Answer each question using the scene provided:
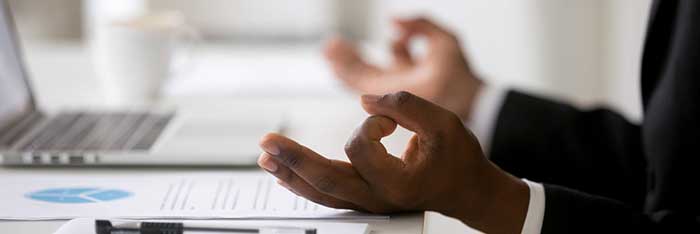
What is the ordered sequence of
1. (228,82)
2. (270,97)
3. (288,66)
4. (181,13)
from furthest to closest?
(181,13) → (288,66) → (228,82) → (270,97)

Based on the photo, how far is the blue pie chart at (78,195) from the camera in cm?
76

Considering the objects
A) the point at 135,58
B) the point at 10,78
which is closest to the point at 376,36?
the point at 135,58

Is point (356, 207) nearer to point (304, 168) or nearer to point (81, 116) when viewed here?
point (304, 168)

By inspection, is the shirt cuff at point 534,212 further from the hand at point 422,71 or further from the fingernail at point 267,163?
the hand at point 422,71

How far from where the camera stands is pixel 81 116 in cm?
106

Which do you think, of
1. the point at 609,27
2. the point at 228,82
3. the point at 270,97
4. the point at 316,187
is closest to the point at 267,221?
the point at 316,187

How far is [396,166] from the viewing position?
0.65 metres

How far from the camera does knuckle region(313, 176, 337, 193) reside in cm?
65

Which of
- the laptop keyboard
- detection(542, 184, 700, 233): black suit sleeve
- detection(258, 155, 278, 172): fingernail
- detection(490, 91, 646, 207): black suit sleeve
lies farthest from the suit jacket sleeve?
detection(258, 155, 278, 172): fingernail

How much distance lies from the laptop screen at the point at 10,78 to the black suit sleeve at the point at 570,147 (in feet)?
1.65

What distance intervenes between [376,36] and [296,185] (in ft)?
4.64

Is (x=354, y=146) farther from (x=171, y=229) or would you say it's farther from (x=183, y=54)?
(x=183, y=54)

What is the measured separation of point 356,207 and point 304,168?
0.20 ft

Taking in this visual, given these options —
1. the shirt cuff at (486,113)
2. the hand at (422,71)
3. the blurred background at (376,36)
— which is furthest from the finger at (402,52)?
the blurred background at (376,36)
